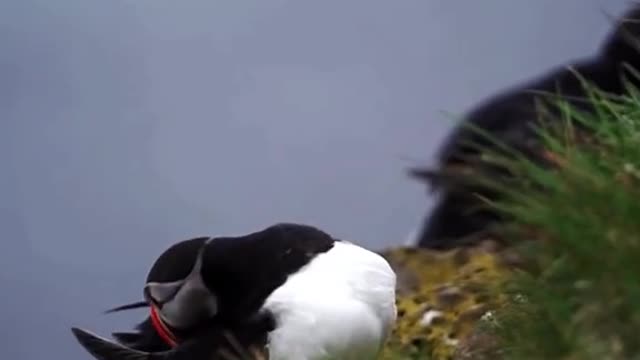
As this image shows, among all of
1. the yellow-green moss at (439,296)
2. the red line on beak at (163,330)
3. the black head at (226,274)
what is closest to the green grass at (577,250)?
the yellow-green moss at (439,296)

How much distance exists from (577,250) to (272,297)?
580 millimetres

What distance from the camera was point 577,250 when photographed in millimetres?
1272

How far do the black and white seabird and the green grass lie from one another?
0.91 ft

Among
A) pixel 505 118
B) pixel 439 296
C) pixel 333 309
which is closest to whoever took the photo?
pixel 333 309

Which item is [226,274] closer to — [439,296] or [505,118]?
[439,296]

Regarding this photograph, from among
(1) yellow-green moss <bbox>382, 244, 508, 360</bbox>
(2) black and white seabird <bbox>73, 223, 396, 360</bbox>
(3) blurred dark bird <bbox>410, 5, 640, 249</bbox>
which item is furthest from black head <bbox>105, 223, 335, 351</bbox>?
(3) blurred dark bird <bbox>410, 5, 640, 249</bbox>

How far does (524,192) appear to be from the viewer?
1448 mm

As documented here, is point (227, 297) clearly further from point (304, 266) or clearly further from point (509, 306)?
point (509, 306)

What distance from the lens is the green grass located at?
1195 mm

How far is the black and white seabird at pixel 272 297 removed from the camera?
1.72 metres

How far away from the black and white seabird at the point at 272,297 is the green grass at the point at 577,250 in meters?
0.28

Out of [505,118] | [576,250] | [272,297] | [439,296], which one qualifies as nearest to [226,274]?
[272,297]

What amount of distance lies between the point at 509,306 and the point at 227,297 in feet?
1.46

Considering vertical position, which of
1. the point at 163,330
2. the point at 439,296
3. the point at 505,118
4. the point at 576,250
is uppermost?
the point at 576,250
